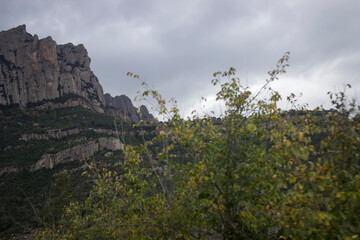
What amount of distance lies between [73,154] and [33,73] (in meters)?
78.9

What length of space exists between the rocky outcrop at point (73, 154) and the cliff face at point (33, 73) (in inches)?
1841

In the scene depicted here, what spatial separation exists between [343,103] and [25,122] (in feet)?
384

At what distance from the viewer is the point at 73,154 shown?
75.4m

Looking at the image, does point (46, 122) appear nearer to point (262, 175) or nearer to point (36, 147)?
point (36, 147)

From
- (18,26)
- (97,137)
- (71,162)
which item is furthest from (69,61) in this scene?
(71,162)

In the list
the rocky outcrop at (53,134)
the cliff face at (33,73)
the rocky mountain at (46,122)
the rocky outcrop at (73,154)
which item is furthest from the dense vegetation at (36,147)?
the cliff face at (33,73)

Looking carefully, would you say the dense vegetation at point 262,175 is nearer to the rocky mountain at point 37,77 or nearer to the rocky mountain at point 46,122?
the rocky mountain at point 46,122

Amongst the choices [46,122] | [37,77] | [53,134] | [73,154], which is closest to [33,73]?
[37,77]

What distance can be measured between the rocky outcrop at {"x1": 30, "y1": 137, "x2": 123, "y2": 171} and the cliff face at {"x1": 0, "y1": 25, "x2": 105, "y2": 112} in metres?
46.8

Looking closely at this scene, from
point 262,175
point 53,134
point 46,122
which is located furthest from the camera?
point 46,122

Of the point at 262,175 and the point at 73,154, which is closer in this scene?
the point at 262,175

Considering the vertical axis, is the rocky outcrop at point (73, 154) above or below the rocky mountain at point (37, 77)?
below

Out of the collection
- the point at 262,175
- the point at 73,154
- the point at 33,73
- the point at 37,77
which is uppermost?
the point at 33,73

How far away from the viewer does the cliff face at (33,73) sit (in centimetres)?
11931
